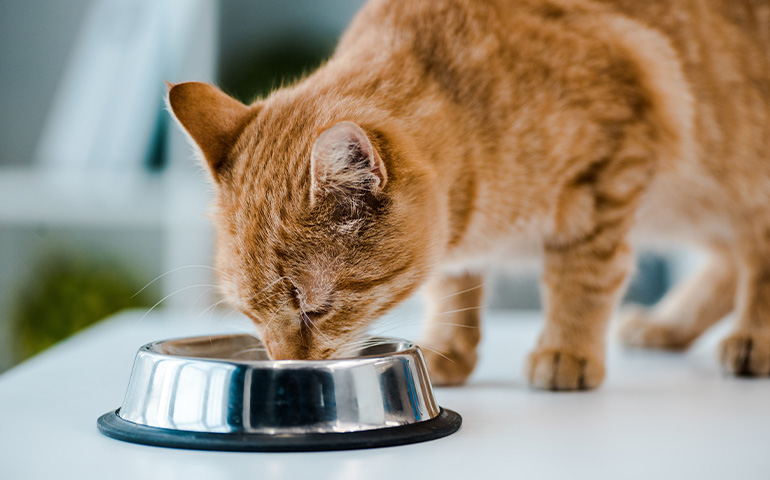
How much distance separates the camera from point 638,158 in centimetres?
136

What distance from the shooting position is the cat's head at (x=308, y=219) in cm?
103

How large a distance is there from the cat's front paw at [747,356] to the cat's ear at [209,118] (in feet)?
3.06

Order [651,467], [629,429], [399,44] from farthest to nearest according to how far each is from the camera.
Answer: [399,44], [629,429], [651,467]

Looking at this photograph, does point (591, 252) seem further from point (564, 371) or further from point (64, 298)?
point (64, 298)

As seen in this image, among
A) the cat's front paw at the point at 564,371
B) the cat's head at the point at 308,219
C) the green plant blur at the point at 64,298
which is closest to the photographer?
the cat's head at the point at 308,219

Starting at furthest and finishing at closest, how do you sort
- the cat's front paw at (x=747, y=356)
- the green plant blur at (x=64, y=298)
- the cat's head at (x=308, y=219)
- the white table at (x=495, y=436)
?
1. the green plant blur at (x=64, y=298)
2. the cat's front paw at (x=747, y=356)
3. the cat's head at (x=308, y=219)
4. the white table at (x=495, y=436)

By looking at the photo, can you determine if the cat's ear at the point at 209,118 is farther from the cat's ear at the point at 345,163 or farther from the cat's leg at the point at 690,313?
the cat's leg at the point at 690,313

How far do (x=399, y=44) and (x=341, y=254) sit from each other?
414 mm

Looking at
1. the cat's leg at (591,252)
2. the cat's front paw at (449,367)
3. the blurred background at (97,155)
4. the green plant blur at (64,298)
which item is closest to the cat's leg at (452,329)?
the cat's front paw at (449,367)

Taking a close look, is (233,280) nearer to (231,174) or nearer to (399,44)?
(231,174)

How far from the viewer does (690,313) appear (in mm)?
1805

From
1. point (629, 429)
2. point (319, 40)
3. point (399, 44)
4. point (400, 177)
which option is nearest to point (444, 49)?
point (399, 44)

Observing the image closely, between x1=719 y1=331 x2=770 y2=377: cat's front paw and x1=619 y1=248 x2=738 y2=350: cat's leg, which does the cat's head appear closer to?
x1=719 y1=331 x2=770 y2=377: cat's front paw

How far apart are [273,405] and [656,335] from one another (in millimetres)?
1185
